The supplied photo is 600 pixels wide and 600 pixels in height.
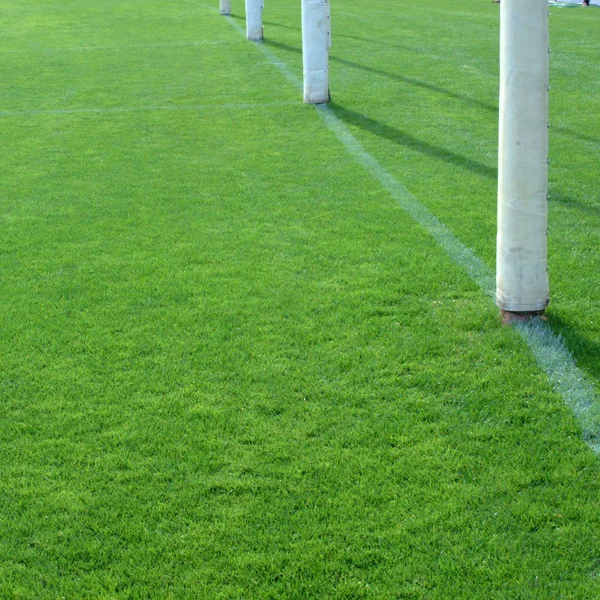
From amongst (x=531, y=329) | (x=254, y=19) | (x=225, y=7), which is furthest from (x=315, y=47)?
(x=225, y=7)

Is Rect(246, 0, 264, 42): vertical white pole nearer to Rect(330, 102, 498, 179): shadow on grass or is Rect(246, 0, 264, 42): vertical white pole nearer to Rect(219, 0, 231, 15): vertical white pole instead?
Rect(219, 0, 231, 15): vertical white pole

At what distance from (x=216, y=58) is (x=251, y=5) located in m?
2.07

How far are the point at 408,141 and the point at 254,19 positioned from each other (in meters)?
9.19

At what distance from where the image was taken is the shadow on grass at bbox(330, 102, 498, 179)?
29.5 feet

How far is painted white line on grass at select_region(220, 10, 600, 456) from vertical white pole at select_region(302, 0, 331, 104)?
2042 millimetres

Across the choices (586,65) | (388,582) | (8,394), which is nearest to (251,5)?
(586,65)

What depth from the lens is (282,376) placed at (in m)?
4.70

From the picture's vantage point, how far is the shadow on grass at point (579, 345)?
15.2ft

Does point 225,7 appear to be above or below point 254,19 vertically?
above

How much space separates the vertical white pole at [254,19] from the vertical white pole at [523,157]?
1399cm

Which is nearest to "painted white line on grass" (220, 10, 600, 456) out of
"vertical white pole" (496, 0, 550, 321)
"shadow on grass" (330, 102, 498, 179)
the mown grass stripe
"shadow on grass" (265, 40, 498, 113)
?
"vertical white pole" (496, 0, 550, 321)

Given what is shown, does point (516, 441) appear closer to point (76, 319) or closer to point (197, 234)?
point (76, 319)

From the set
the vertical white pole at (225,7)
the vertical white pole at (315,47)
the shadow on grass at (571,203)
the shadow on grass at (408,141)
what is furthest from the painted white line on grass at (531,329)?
the vertical white pole at (225,7)

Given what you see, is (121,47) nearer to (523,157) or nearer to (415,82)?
(415,82)
